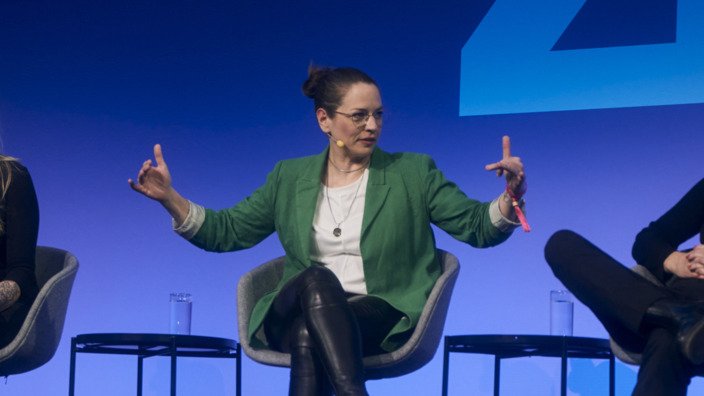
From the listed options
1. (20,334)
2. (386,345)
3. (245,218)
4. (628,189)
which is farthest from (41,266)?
(628,189)

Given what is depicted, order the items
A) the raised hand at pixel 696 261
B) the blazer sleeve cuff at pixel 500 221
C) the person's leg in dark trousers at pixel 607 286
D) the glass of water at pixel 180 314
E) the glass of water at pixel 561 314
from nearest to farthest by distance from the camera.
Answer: the person's leg in dark trousers at pixel 607 286 → the raised hand at pixel 696 261 → the blazer sleeve cuff at pixel 500 221 → the glass of water at pixel 561 314 → the glass of water at pixel 180 314

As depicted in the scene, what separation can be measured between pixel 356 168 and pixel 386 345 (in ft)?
2.08

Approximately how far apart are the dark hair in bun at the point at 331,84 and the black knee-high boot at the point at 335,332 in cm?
71

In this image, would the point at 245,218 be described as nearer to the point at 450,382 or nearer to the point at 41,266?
the point at 41,266

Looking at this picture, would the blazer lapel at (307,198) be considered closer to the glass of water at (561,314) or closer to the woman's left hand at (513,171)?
the woman's left hand at (513,171)

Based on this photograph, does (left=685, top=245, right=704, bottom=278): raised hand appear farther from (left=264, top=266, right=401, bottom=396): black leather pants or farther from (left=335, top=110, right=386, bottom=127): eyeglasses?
(left=335, top=110, right=386, bottom=127): eyeglasses

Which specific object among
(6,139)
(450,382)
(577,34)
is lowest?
(450,382)

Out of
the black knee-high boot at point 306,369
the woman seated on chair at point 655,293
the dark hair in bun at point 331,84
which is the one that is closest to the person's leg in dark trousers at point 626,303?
the woman seated on chair at point 655,293

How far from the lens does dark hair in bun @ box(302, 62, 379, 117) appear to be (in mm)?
2711

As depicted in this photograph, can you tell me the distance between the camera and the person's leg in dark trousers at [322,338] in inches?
81.1

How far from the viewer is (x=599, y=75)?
3.31 meters

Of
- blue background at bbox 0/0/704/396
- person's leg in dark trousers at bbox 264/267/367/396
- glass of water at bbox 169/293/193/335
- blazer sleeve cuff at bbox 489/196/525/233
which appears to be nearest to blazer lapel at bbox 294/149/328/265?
person's leg in dark trousers at bbox 264/267/367/396

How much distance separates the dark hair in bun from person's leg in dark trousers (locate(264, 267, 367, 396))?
0.68 meters

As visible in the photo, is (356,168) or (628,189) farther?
(628,189)
